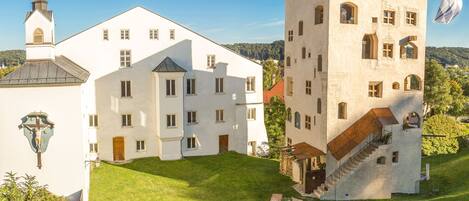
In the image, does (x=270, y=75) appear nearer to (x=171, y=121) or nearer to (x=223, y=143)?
(x=223, y=143)

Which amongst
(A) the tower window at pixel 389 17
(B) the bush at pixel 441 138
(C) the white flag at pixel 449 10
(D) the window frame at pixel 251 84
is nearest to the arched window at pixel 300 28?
(A) the tower window at pixel 389 17

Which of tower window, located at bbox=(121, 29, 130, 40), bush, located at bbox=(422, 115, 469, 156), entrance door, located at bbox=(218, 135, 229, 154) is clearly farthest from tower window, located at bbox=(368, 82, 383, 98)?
tower window, located at bbox=(121, 29, 130, 40)

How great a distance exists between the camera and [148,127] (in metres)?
46.2

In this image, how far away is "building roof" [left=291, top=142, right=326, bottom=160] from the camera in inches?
1354

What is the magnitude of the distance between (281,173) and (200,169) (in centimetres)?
875

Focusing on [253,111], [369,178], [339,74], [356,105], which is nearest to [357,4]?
[339,74]

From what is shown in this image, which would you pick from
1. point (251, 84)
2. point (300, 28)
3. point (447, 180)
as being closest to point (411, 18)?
point (300, 28)

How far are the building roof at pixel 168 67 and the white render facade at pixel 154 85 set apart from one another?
359 millimetres

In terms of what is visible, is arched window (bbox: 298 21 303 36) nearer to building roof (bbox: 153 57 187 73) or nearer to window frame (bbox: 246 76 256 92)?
window frame (bbox: 246 76 256 92)

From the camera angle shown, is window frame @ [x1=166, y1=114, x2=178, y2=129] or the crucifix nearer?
the crucifix

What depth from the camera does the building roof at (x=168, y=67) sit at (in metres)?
44.3

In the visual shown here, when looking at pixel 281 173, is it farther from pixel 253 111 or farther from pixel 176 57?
pixel 176 57

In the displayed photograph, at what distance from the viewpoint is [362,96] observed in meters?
35.0

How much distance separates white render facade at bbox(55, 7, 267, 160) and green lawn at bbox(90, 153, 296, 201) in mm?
Result: 2927
